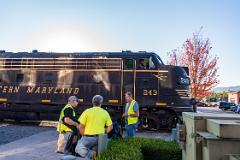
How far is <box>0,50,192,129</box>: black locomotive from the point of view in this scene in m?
13.5

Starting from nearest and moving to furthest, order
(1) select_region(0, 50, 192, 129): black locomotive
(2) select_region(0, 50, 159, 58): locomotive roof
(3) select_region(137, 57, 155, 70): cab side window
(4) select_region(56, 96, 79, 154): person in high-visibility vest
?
(4) select_region(56, 96, 79, 154): person in high-visibility vest
(1) select_region(0, 50, 192, 129): black locomotive
(3) select_region(137, 57, 155, 70): cab side window
(2) select_region(0, 50, 159, 58): locomotive roof

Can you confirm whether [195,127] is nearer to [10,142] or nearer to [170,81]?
[10,142]

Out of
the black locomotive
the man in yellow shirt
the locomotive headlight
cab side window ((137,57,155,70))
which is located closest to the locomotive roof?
the black locomotive

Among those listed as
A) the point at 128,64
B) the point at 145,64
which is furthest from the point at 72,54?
the point at 145,64

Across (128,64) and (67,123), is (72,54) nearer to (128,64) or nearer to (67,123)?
(128,64)

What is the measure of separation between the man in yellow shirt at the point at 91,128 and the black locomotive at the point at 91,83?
24.5 feet

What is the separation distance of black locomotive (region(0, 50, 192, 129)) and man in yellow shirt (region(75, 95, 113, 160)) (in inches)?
294

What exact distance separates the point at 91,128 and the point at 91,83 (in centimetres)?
821

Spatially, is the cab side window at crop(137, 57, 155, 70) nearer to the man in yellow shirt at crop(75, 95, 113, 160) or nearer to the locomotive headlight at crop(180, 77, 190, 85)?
the locomotive headlight at crop(180, 77, 190, 85)

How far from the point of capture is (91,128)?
5.86 meters

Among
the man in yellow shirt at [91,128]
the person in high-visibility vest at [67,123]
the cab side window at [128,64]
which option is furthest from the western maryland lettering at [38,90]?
the man in yellow shirt at [91,128]

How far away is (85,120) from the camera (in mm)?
5965

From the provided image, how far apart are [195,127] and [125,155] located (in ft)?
4.47

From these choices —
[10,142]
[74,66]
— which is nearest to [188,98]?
[74,66]
